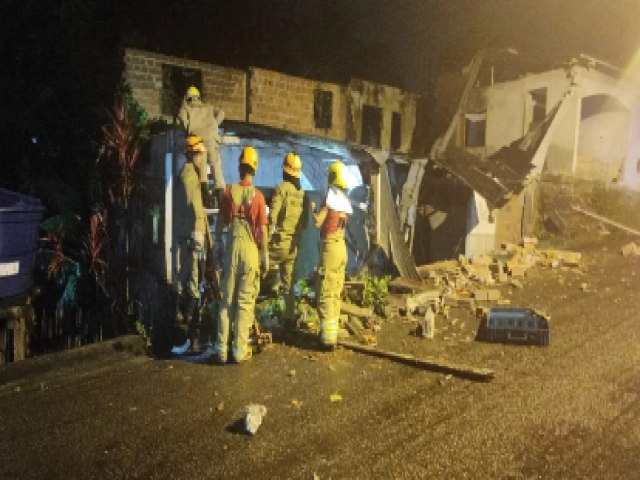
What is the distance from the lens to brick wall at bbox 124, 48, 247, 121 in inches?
527

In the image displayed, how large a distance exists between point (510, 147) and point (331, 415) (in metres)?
14.2

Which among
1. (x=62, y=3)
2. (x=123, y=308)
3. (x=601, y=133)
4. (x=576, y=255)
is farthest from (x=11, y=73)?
(x=601, y=133)

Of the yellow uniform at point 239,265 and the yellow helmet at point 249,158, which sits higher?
the yellow helmet at point 249,158

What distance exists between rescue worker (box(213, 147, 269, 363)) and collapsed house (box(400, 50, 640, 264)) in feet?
19.8

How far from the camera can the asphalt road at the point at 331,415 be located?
140 inches

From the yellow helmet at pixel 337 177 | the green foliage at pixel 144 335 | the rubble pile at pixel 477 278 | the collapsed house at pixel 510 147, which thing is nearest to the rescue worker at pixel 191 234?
the green foliage at pixel 144 335

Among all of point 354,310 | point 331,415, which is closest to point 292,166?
point 354,310

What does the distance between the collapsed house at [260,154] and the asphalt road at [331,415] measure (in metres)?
2.30

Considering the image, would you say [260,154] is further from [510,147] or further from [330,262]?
[510,147]

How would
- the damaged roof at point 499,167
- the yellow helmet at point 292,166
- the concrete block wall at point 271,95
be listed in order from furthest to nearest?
the concrete block wall at point 271,95 < the damaged roof at point 499,167 < the yellow helmet at point 292,166

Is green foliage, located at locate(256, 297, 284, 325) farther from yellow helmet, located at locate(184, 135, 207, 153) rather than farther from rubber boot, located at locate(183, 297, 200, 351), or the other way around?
yellow helmet, located at locate(184, 135, 207, 153)

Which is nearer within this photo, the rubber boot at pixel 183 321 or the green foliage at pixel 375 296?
the rubber boot at pixel 183 321

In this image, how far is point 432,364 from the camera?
17.8 feet

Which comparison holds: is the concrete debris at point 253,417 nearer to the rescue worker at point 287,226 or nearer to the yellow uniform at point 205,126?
the rescue worker at point 287,226
